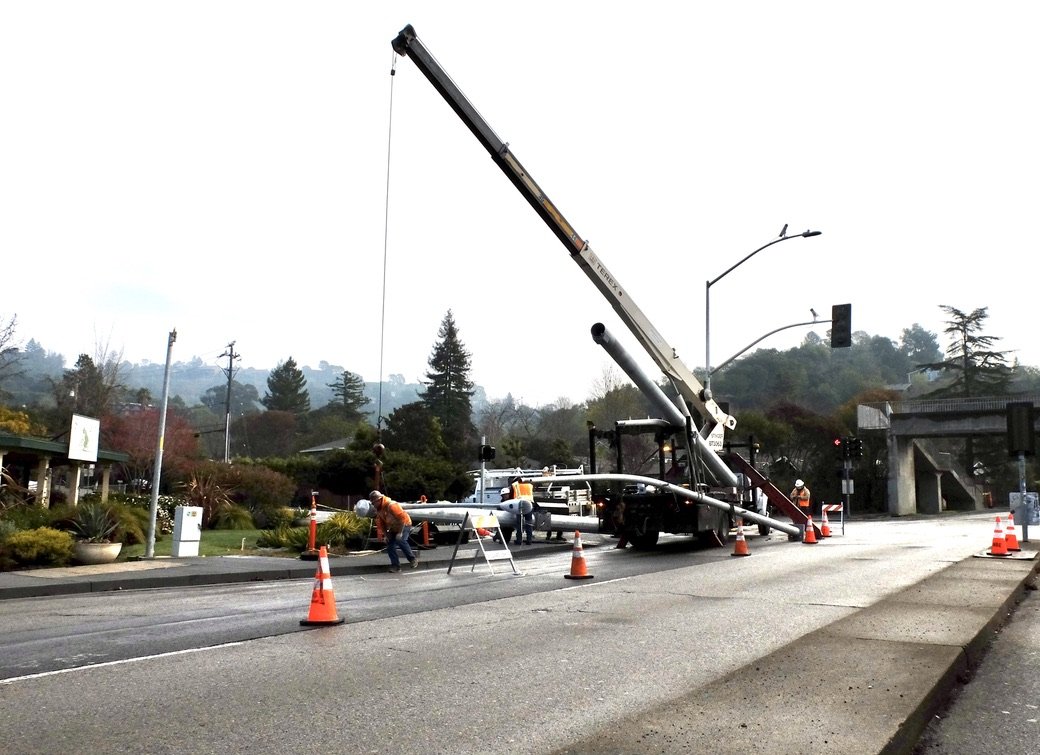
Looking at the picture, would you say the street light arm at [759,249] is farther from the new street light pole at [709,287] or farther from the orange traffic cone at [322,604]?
the orange traffic cone at [322,604]

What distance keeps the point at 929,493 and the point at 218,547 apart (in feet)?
172

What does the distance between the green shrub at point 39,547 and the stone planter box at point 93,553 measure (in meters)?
0.15

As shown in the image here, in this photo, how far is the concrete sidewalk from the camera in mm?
13508

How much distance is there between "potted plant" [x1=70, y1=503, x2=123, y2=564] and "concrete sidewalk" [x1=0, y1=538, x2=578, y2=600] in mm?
326

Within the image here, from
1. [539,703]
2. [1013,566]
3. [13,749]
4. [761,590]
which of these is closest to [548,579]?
[761,590]

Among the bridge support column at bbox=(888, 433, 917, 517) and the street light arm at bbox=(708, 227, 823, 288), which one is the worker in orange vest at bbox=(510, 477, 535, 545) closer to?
the street light arm at bbox=(708, 227, 823, 288)

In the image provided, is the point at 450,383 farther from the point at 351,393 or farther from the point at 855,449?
the point at 855,449

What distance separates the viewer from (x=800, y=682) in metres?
5.79

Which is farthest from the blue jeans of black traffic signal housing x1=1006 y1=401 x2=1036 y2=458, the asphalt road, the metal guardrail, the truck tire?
the metal guardrail

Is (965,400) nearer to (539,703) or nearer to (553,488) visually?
(553,488)

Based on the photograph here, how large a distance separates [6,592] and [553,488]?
22.8m

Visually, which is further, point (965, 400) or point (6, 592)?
point (965, 400)

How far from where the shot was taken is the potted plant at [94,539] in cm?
1631

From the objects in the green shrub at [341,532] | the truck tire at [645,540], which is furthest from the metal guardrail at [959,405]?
the green shrub at [341,532]
